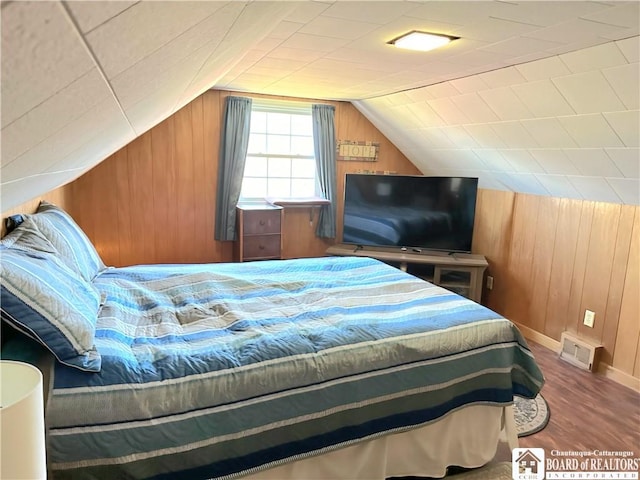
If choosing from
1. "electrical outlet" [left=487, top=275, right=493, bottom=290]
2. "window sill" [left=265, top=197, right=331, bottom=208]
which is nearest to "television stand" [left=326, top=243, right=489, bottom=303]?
"electrical outlet" [left=487, top=275, right=493, bottom=290]

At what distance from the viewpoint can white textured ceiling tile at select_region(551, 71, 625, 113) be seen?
95.2 inches

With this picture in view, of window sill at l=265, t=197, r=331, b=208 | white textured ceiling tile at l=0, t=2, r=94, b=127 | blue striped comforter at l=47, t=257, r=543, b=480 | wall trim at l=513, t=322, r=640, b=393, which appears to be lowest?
wall trim at l=513, t=322, r=640, b=393

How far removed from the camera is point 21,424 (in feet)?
2.78

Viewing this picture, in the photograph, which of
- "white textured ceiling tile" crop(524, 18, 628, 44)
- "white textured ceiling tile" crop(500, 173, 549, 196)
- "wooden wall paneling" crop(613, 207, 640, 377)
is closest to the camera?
"white textured ceiling tile" crop(524, 18, 628, 44)

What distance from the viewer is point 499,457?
7.46ft

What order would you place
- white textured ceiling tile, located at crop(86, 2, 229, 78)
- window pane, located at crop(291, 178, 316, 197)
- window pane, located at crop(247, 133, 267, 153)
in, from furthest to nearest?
window pane, located at crop(291, 178, 316, 197) → window pane, located at crop(247, 133, 267, 153) → white textured ceiling tile, located at crop(86, 2, 229, 78)

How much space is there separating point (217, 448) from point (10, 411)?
84 centimetres

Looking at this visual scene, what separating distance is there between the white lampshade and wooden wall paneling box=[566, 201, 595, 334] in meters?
3.60

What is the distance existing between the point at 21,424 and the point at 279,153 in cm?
392

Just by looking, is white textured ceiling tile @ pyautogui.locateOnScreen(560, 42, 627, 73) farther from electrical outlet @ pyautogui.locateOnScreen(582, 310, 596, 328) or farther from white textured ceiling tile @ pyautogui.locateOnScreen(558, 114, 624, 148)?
electrical outlet @ pyautogui.locateOnScreen(582, 310, 596, 328)

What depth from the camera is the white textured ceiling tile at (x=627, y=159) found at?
2676 mm

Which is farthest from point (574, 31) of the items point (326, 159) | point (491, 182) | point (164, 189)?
point (164, 189)

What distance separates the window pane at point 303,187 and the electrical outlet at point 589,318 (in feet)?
8.86

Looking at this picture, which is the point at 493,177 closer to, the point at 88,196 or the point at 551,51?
the point at 551,51
